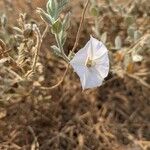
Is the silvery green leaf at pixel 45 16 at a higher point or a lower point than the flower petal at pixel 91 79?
higher

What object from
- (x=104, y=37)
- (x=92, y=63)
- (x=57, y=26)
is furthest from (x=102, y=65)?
(x=104, y=37)

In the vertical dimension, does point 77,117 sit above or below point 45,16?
below

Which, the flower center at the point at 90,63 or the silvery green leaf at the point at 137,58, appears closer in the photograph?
the flower center at the point at 90,63

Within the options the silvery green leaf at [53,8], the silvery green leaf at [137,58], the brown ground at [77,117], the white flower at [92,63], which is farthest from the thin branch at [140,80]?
the silvery green leaf at [53,8]

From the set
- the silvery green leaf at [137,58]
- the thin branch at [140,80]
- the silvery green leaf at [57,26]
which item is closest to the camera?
the silvery green leaf at [57,26]

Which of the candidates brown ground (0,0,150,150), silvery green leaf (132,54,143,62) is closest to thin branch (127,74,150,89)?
brown ground (0,0,150,150)

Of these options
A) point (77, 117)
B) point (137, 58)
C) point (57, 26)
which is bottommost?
point (77, 117)

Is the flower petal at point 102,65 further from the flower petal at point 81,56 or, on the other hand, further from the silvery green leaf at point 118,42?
the silvery green leaf at point 118,42

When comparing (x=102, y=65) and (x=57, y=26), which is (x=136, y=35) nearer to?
(x=102, y=65)
